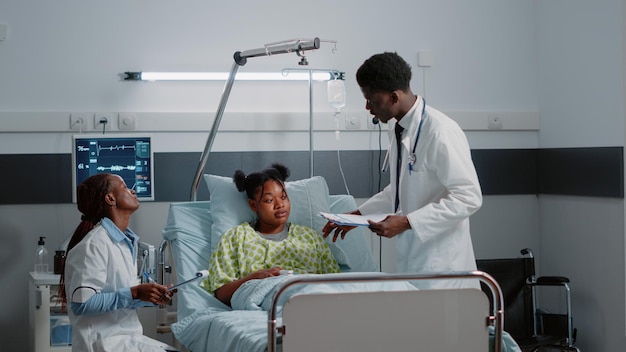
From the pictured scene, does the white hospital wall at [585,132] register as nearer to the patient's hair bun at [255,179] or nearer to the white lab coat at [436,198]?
the white lab coat at [436,198]

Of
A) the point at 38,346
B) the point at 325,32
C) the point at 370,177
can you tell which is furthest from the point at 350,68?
the point at 38,346

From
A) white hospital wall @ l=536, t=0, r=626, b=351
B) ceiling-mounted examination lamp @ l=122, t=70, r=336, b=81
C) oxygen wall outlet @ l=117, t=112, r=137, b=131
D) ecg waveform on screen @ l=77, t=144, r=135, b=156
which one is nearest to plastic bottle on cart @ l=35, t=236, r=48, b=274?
ecg waveform on screen @ l=77, t=144, r=135, b=156

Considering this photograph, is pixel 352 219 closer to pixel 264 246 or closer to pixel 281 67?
pixel 264 246

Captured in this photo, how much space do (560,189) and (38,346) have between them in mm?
3152

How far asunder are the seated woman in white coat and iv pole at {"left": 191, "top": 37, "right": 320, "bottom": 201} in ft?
4.10

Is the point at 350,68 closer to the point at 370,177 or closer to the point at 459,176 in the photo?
the point at 370,177

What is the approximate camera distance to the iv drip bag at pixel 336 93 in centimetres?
491

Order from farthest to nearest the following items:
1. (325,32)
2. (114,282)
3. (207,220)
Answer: (325,32) < (207,220) < (114,282)

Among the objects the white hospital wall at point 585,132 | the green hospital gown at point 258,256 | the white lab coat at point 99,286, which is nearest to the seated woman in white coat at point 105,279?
the white lab coat at point 99,286

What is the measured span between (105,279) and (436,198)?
132 centimetres

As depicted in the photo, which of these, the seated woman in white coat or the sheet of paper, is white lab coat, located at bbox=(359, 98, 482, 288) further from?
the seated woman in white coat

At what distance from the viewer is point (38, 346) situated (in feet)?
14.3

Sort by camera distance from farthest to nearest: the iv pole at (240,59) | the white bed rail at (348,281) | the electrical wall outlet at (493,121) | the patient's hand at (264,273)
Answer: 1. the electrical wall outlet at (493,121)
2. the iv pole at (240,59)
3. the patient's hand at (264,273)
4. the white bed rail at (348,281)

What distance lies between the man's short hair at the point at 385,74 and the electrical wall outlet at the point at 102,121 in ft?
6.46
